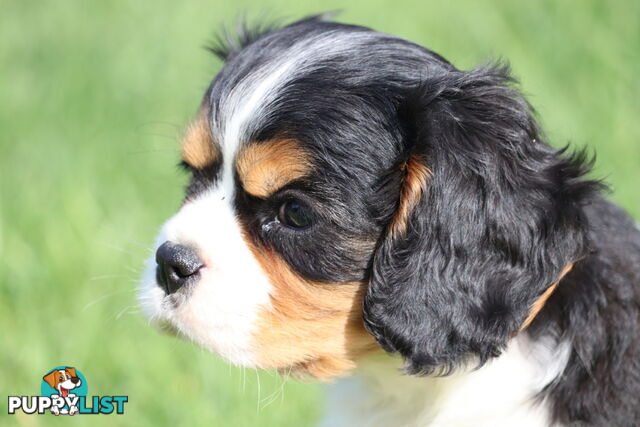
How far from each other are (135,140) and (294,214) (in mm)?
3835

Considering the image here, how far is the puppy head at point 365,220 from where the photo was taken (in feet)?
9.92

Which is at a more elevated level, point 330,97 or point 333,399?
point 330,97

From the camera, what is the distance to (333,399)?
149 inches

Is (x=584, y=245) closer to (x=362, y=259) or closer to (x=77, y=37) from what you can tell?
(x=362, y=259)

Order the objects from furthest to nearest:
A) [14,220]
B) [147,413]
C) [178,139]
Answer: [14,220]
[147,413]
[178,139]

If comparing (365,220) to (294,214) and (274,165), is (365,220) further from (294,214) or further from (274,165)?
(274,165)

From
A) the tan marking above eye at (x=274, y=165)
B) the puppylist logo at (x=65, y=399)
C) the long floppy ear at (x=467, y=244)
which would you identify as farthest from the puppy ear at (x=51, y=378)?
the long floppy ear at (x=467, y=244)

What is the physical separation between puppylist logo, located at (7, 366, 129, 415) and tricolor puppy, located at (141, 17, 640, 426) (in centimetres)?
132

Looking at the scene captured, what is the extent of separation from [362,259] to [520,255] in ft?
1.59

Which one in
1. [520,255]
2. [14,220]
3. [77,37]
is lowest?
[520,255]

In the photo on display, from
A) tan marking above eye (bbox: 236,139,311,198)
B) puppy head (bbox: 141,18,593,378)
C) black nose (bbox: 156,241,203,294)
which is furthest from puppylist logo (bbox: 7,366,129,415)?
tan marking above eye (bbox: 236,139,311,198)

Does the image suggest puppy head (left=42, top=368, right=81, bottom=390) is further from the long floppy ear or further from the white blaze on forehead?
the long floppy ear

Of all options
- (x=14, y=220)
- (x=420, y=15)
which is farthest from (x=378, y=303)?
(x=420, y=15)

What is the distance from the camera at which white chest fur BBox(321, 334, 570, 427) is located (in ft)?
10.5
